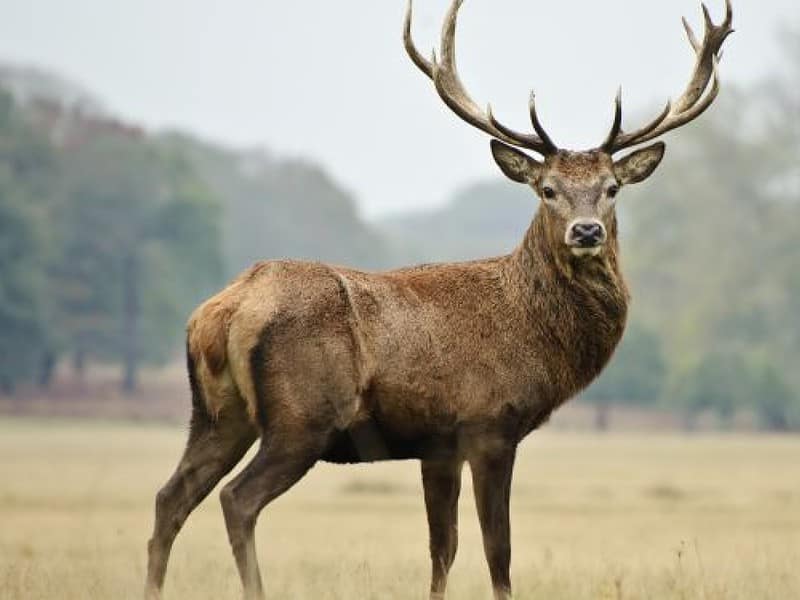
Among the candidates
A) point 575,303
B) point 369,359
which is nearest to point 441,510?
point 369,359

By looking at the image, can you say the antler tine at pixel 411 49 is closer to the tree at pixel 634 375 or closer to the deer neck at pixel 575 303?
the deer neck at pixel 575 303

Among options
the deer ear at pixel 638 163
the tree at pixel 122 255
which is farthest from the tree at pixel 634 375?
the deer ear at pixel 638 163

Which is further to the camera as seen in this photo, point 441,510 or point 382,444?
point 441,510

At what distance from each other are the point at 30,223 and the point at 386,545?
48113 mm

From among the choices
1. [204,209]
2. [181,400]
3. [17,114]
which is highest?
[17,114]

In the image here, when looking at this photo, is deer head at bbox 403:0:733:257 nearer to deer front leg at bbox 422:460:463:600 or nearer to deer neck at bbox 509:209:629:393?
deer neck at bbox 509:209:629:393

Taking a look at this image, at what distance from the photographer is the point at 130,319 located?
7019 cm

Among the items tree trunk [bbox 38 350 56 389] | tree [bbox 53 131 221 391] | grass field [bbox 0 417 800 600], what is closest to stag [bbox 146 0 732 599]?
grass field [bbox 0 417 800 600]

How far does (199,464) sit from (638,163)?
11.3ft

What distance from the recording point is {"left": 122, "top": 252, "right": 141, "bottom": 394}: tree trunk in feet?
229

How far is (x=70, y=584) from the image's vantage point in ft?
35.8

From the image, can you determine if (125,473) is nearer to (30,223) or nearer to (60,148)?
(30,223)

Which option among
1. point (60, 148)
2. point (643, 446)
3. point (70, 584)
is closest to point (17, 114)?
point (60, 148)

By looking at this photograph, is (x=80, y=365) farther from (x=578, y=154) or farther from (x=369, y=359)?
(x=369, y=359)
